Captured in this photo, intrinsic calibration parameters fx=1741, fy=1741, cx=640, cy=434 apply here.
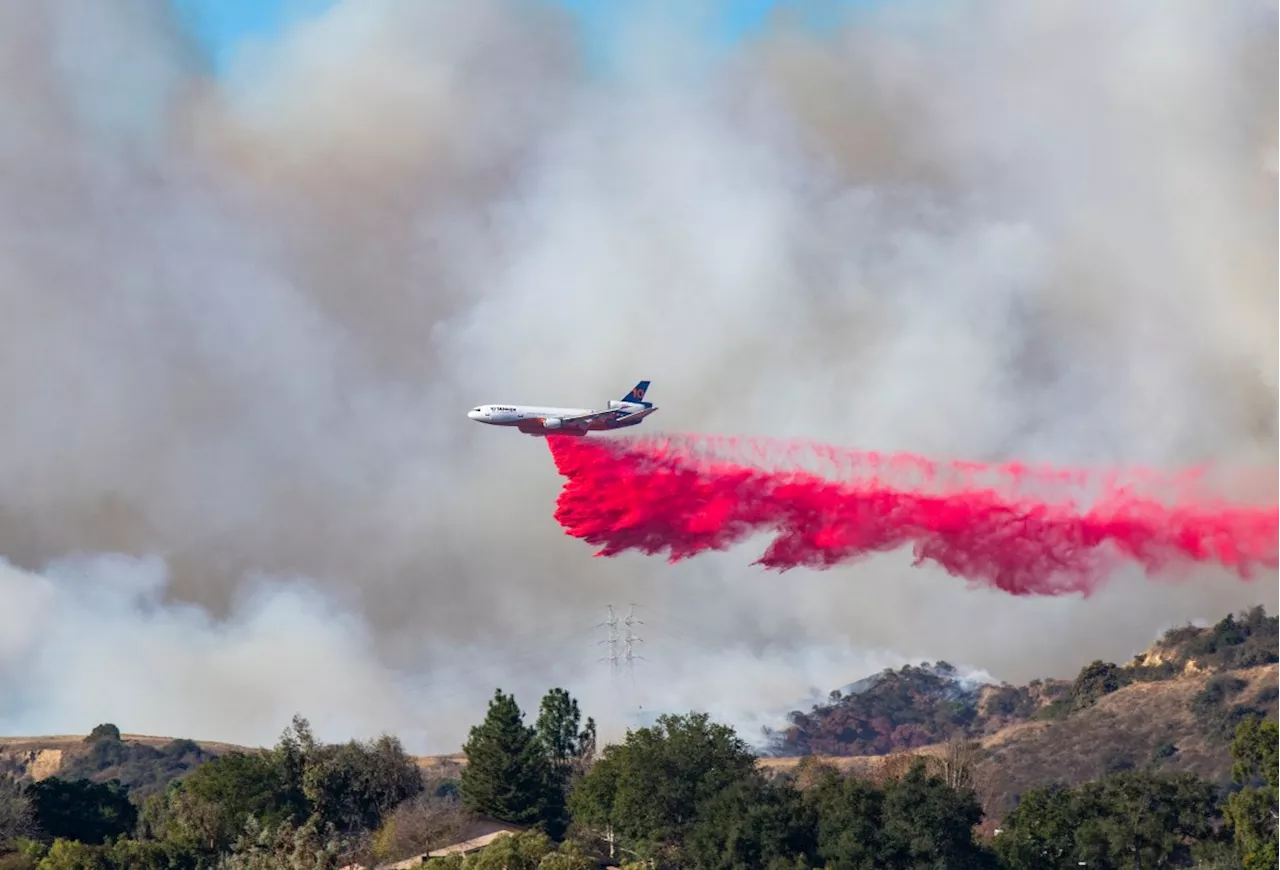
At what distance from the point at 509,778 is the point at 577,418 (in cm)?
3638

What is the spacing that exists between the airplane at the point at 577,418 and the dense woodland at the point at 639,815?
26739 millimetres

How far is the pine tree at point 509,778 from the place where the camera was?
5827 inches

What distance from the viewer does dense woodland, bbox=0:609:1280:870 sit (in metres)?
119

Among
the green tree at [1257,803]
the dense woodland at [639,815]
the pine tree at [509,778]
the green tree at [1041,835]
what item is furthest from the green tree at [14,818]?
the green tree at [1257,803]

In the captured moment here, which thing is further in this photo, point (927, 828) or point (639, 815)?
point (639, 815)

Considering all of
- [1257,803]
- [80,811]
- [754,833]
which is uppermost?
[80,811]

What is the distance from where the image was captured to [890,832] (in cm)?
11869

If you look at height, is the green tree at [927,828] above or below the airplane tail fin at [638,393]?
below

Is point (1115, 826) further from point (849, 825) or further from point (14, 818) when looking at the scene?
point (14, 818)

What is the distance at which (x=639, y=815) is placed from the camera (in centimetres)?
13250

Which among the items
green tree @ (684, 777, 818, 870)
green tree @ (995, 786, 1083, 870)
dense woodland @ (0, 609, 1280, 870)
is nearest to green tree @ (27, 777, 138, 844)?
dense woodland @ (0, 609, 1280, 870)

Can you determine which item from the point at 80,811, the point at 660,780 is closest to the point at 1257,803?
the point at 660,780

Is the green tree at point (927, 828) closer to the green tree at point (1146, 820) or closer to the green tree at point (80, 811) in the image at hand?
the green tree at point (1146, 820)

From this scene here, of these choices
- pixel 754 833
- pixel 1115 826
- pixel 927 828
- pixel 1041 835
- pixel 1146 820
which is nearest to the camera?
pixel 927 828
